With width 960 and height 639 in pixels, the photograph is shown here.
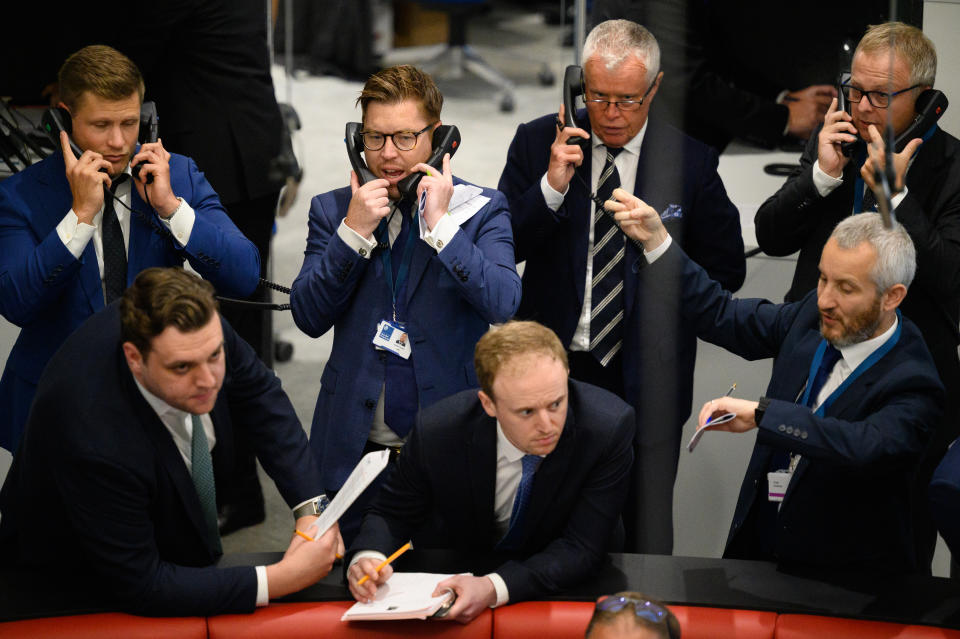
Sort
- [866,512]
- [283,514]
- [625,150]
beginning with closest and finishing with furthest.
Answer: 1. [866,512]
2. [625,150]
3. [283,514]

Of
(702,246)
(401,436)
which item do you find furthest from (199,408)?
(702,246)

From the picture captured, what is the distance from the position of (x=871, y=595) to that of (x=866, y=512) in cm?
18

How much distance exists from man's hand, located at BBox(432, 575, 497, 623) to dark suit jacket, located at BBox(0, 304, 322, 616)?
0.37 m

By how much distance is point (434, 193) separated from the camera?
112 inches

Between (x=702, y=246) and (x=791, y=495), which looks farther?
(x=702, y=246)

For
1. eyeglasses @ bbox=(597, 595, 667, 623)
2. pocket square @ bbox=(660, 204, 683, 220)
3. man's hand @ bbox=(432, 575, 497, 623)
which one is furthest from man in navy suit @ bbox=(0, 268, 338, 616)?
pocket square @ bbox=(660, 204, 683, 220)

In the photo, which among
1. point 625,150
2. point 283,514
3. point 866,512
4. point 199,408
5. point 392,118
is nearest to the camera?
point 199,408

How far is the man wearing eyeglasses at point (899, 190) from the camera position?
290 centimetres

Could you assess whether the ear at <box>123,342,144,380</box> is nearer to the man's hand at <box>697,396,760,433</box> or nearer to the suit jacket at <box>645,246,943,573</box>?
the man's hand at <box>697,396,760,433</box>

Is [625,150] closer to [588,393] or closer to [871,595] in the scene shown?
[588,393]

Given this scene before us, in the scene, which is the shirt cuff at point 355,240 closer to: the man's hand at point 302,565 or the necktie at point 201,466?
the necktie at point 201,466

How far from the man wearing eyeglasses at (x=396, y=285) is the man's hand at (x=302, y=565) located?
35 cm

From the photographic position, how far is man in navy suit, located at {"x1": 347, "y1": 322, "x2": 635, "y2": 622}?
2.52m

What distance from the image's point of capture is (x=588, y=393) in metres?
2.69
